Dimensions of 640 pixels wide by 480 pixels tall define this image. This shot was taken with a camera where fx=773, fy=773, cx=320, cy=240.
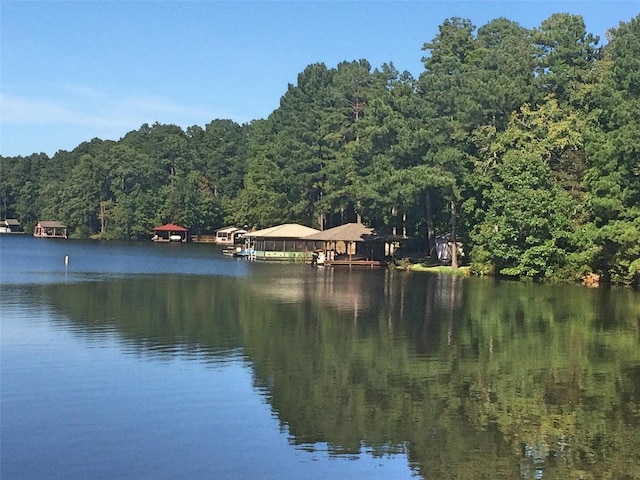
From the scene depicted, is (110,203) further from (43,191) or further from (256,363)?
(256,363)

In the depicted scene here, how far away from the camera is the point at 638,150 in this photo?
126ft

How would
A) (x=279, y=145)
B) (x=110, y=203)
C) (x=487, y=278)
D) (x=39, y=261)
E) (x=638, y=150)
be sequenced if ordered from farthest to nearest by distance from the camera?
(x=110, y=203), (x=279, y=145), (x=39, y=261), (x=487, y=278), (x=638, y=150)

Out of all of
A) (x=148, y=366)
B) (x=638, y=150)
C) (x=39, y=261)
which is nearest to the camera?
(x=148, y=366)

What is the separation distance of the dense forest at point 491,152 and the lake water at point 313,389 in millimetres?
13734

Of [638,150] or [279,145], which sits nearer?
[638,150]

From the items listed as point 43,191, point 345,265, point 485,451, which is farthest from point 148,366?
point 43,191

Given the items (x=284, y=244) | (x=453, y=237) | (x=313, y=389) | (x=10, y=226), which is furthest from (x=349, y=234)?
(x=10, y=226)

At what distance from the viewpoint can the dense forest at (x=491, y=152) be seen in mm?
41969

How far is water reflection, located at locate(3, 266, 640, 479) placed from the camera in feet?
39.3

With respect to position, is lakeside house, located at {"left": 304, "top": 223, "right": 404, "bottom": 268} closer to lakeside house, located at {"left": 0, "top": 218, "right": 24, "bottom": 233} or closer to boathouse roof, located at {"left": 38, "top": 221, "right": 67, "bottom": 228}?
boathouse roof, located at {"left": 38, "top": 221, "right": 67, "bottom": 228}

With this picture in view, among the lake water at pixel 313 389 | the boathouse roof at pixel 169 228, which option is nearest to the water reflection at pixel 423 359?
the lake water at pixel 313 389

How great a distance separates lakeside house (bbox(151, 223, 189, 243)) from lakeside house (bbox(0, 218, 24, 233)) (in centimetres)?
3998

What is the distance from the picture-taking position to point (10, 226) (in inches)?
5182

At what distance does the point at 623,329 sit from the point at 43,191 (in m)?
114
